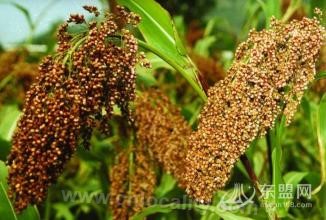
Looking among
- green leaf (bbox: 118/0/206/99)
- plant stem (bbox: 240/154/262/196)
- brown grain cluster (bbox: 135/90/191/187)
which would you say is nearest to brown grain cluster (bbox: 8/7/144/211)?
green leaf (bbox: 118/0/206/99)

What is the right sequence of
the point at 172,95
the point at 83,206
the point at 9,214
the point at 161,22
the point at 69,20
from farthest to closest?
1. the point at 172,95
2. the point at 83,206
3. the point at 161,22
4. the point at 9,214
5. the point at 69,20

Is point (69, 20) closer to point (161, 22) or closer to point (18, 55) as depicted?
point (161, 22)

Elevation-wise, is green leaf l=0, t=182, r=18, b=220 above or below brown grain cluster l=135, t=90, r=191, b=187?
below

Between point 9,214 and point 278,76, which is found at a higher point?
point 278,76

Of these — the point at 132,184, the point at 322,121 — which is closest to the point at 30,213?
the point at 132,184

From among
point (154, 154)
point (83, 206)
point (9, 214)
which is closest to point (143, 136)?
point (154, 154)

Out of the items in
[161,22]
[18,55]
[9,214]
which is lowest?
[9,214]

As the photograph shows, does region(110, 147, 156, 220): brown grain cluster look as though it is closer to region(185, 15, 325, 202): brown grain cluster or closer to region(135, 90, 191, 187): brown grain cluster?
region(135, 90, 191, 187): brown grain cluster

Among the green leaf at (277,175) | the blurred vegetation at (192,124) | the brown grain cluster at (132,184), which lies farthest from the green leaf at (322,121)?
the brown grain cluster at (132,184)
